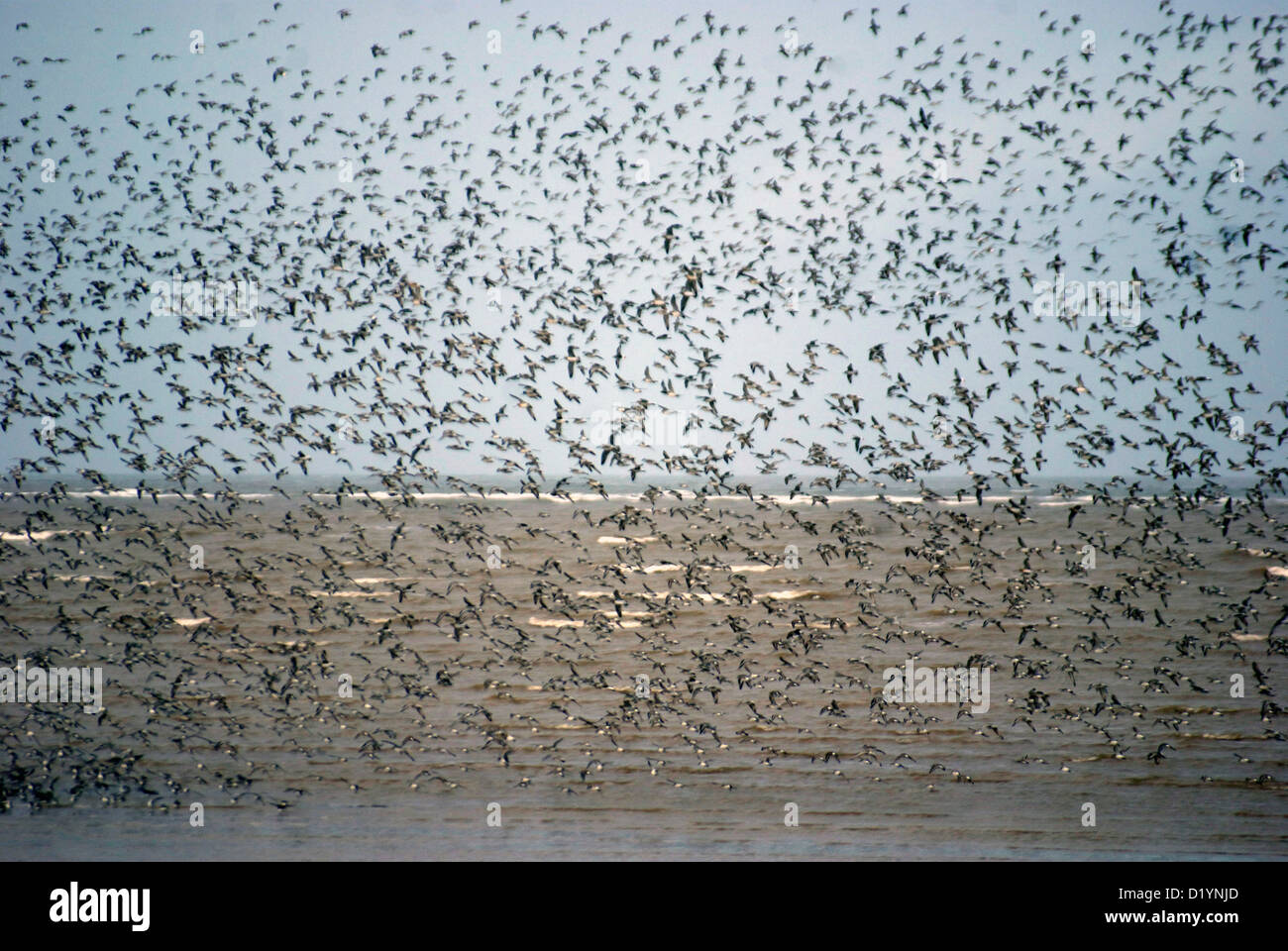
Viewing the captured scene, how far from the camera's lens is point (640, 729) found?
11.3 meters

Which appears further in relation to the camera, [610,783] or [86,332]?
[86,332]

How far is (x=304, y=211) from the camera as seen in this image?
446 inches

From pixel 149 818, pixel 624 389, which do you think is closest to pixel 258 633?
pixel 149 818

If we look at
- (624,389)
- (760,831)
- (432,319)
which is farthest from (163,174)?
(760,831)

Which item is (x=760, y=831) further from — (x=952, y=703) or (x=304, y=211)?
(x=304, y=211)

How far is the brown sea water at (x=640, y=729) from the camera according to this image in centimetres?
935

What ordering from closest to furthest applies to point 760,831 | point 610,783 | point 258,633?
point 760,831 → point 610,783 → point 258,633

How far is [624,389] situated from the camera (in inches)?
412

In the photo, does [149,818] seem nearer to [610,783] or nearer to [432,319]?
[610,783]

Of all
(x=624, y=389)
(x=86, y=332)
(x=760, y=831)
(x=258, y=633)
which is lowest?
(x=760, y=831)

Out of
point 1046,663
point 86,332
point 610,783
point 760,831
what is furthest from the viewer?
point 1046,663

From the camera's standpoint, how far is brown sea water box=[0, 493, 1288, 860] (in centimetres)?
935

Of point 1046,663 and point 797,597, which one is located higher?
point 797,597

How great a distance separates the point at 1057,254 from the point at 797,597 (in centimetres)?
849
